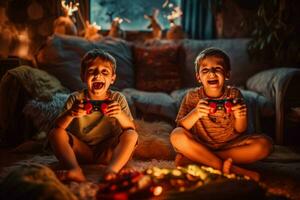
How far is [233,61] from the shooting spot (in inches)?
167

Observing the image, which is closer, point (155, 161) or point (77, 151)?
point (77, 151)

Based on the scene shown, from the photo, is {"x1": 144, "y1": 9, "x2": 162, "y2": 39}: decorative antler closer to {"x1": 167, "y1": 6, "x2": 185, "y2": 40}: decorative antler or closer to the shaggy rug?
{"x1": 167, "y1": 6, "x2": 185, "y2": 40}: decorative antler

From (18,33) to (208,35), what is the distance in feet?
7.83

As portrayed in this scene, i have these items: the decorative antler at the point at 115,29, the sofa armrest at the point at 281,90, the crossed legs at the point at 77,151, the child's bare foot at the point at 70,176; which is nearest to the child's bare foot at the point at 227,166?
the crossed legs at the point at 77,151

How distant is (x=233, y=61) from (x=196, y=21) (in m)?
1.11

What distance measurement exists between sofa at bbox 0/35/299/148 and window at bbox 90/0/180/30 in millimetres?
748

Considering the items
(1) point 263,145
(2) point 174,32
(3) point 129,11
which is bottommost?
(1) point 263,145

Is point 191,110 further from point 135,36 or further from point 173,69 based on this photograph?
point 135,36

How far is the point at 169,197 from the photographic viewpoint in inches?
68.1

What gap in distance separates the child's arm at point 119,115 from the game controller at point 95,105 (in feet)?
0.09

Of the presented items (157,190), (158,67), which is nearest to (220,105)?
(157,190)

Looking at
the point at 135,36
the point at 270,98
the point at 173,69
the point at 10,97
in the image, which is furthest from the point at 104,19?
the point at 270,98

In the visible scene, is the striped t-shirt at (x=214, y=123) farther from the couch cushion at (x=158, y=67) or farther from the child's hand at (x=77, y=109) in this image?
the couch cushion at (x=158, y=67)

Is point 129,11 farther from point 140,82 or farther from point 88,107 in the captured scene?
point 88,107
